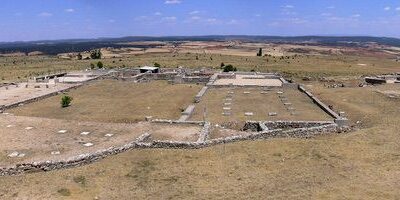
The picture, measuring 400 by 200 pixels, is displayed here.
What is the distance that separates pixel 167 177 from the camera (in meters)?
15.8

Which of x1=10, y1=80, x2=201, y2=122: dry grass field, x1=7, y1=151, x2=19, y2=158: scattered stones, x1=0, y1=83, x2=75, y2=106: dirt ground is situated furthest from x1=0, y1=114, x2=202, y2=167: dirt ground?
x1=0, y1=83, x2=75, y2=106: dirt ground

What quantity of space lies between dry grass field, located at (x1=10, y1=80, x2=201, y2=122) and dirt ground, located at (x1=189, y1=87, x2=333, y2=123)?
1862 millimetres

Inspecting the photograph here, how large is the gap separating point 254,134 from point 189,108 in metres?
8.93

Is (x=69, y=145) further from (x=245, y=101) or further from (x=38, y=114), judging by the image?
(x=245, y=101)

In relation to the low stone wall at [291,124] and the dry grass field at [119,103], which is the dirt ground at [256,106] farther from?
the low stone wall at [291,124]

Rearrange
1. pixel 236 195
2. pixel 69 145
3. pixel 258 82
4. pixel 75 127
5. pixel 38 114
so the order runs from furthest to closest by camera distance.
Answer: pixel 258 82 → pixel 38 114 → pixel 75 127 → pixel 69 145 → pixel 236 195

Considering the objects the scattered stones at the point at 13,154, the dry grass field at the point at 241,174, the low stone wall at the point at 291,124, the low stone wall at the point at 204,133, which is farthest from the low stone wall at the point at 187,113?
the scattered stones at the point at 13,154

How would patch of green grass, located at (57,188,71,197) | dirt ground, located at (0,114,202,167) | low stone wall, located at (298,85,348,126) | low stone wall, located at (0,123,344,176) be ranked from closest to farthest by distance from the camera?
1. patch of green grass, located at (57,188,71,197)
2. low stone wall, located at (0,123,344,176)
3. dirt ground, located at (0,114,202,167)
4. low stone wall, located at (298,85,348,126)

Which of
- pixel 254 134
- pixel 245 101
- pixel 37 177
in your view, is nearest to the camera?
pixel 37 177

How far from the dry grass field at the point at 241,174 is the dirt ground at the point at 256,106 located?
5856mm

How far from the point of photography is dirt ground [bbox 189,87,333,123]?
1041 inches

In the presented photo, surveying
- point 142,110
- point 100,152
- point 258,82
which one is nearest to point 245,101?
point 142,110

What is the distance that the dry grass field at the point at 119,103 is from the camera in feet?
90.6

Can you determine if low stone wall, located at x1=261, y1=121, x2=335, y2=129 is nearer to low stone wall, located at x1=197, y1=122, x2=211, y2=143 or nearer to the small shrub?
low stone wall, located at x1=197, y1=122, x2=211, y2=143
